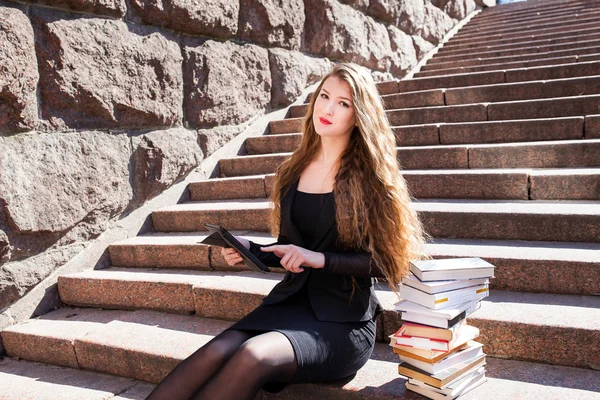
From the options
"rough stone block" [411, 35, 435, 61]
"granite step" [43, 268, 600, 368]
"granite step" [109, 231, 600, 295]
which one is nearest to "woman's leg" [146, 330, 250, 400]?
"granite step" [43, 268, 600, 368]

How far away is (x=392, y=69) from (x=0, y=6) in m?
5.36

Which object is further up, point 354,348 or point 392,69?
point 392,69

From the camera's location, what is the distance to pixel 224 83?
Answer: 15.1 feet

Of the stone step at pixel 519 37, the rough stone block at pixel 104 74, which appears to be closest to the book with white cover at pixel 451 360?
the rough stone block at pixel 104 74

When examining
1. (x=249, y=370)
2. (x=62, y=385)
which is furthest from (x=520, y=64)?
(x=62, y=385)

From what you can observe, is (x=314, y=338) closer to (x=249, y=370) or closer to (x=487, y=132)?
(x=249, y=370)

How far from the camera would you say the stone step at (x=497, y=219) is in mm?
2830

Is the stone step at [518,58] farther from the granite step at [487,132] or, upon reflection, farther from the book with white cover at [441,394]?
the book with white cover at [441,394]

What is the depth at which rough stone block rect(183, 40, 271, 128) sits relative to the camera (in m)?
4.33

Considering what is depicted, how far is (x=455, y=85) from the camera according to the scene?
18.3ft

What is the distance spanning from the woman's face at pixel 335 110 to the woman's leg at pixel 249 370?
923 millimetres

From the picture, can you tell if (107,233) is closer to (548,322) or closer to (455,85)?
(548,322)

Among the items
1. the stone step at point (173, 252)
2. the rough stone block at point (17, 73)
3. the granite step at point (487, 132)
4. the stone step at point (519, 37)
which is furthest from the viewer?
the stone step at point (519, 37)

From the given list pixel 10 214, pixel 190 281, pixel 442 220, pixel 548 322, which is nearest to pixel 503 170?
pixel 442 220
